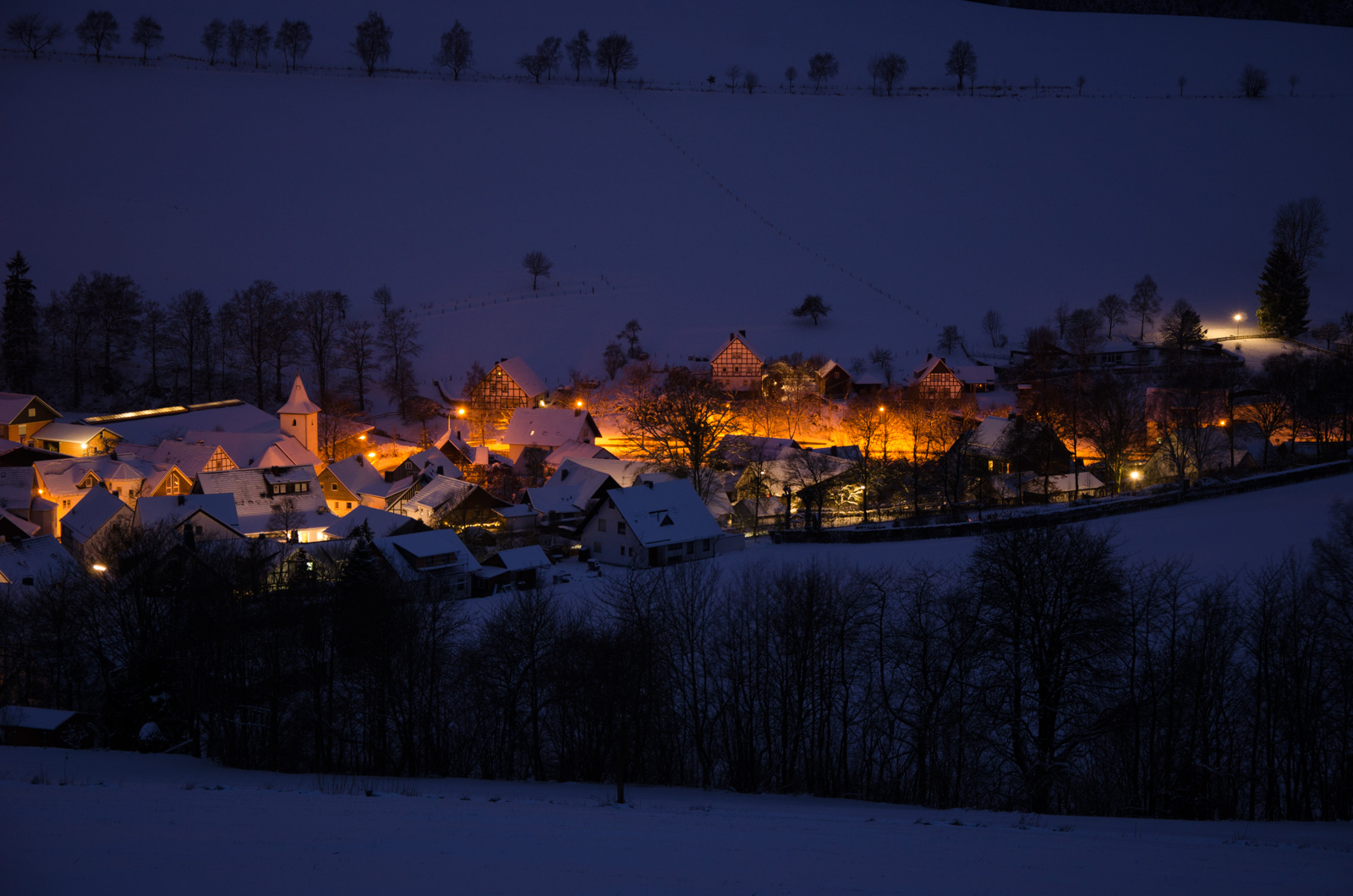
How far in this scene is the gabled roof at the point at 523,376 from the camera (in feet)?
180

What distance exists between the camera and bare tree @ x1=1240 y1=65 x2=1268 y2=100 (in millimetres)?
94375

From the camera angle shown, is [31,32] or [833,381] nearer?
[833,381]

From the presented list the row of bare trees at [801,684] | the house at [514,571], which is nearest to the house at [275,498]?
the house at [514,571]

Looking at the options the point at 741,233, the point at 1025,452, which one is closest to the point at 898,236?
the point at 741,233

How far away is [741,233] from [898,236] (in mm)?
14275

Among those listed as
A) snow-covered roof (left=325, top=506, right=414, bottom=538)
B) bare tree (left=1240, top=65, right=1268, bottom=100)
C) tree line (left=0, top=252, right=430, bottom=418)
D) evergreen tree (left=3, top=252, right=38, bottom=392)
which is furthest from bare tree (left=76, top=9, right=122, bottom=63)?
bare tree (left=1240, top=65, right=1268, bottom=100)

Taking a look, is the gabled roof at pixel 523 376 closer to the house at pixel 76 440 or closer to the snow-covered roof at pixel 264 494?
the snow-covered roof at pixel 264 494

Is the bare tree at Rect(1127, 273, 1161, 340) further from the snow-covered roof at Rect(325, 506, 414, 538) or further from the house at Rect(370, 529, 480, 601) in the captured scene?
the house at Rect(370, 529, 480, 601)

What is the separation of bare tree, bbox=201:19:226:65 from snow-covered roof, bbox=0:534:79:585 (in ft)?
304

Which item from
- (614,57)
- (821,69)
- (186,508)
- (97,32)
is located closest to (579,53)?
(614,57)

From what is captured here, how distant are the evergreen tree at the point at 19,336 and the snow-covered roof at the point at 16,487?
79.2 ft

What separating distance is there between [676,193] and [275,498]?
60003 mm

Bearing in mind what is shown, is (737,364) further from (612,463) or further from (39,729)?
(39,729)

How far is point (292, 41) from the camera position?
101000 mm
